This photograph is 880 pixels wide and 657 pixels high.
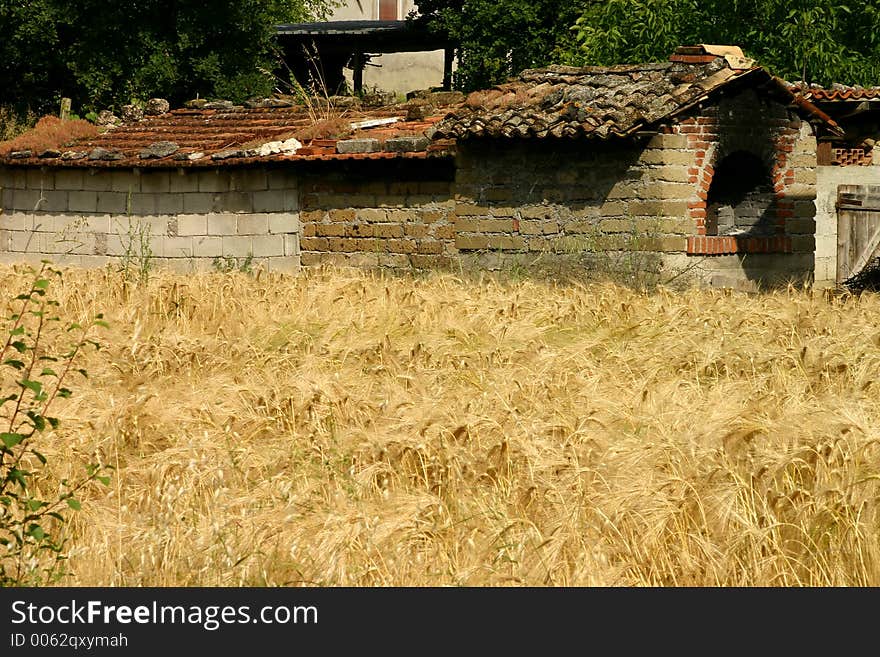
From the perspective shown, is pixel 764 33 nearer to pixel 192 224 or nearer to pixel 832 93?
pixel 832 93

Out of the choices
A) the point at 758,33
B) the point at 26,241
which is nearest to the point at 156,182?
the point at 26,241

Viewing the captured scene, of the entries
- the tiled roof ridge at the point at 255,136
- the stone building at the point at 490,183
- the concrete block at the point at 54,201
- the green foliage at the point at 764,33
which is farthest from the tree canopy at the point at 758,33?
the concrete block at the point at 54,201

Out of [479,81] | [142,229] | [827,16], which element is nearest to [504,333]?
[142,229]

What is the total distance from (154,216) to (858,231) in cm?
853

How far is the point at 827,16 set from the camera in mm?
19625

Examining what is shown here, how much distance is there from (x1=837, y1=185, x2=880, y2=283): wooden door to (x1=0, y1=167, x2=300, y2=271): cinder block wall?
6404 millimetres

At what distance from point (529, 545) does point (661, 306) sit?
220 inches

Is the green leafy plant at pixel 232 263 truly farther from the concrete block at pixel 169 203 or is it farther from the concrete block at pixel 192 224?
the concrete block at pixel 169 203

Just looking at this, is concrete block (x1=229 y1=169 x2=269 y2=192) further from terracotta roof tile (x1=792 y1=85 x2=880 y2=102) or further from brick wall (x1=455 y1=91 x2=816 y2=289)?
terracotta roof tile (x1=792 y1=85 x2=880 y2=102)

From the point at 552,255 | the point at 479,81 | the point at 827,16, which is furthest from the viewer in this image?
the point at 479,81

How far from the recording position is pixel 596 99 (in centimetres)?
1298

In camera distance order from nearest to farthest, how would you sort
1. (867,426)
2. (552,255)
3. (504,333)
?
(867,426) → (504,333) → (552,255)

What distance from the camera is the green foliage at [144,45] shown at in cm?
2588

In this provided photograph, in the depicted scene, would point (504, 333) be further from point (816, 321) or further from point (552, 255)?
point (552, 255)
